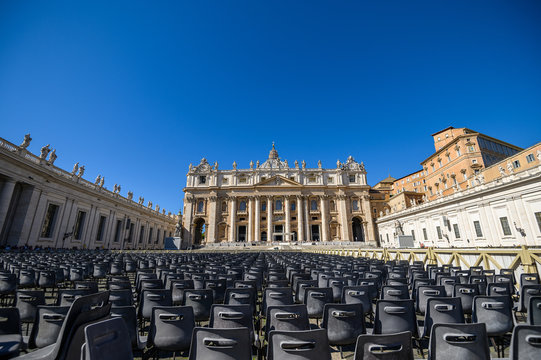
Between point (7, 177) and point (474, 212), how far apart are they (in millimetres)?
47016

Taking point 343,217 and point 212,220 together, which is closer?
point 212,220

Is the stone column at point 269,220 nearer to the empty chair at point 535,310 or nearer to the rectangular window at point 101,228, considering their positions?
the rectangular window at point 101,228

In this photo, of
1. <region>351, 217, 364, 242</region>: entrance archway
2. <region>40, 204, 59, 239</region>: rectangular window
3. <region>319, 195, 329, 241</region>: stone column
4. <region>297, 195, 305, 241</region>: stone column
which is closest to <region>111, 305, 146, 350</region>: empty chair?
<region>40, 204, 59, 239</region>: rectangular window

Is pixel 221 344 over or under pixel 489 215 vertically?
under

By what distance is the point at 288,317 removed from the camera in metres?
3.21

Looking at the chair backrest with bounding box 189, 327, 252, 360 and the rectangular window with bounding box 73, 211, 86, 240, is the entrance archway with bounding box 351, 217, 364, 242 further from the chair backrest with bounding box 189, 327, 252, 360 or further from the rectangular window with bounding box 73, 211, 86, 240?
the chair backrest with bounding box 189, 327, 252, 360

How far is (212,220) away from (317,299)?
4904 centimetres

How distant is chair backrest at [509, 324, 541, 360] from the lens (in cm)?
199

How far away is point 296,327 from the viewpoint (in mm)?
3291

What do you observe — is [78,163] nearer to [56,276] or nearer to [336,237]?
[56,276]

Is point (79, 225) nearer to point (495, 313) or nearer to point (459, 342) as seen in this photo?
point (459, 342)

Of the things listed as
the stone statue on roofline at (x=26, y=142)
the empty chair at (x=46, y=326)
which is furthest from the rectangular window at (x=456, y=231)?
the stone statue on roofline at (x=26, y=142)

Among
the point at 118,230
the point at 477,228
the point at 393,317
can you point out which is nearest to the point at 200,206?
the point at 118,230

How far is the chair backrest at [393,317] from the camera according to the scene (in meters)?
3.59
